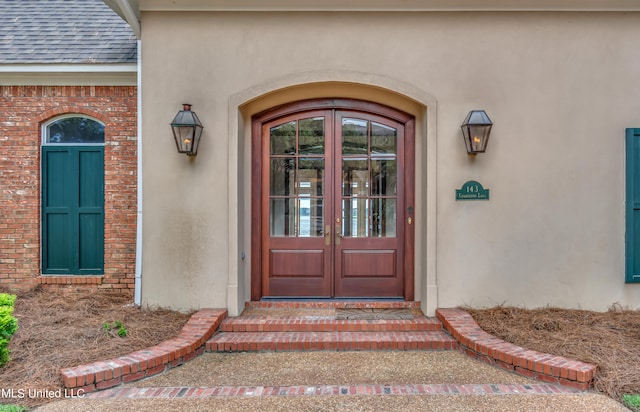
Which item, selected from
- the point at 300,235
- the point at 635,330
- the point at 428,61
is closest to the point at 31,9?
the point at 300,235

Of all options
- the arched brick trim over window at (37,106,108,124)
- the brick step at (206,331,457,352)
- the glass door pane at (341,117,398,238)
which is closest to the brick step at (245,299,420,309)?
the brick step at (206,331,457,352)

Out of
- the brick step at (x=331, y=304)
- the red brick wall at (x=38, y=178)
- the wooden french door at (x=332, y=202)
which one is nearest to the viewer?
the brick step at (x=331, y=304)

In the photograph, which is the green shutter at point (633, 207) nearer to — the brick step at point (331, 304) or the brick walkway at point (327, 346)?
the brick walkway at point (327, 346)

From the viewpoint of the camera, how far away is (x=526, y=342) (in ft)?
12.0

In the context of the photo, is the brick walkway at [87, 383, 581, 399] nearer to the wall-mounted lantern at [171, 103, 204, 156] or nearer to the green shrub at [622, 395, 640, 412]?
the green shrub at [622, 395, 640, 412]

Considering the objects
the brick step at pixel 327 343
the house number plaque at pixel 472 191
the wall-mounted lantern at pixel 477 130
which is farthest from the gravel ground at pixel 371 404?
the wall-mounted lantern at pixel 477 130

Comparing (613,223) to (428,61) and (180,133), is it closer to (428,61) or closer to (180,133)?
(428,61)

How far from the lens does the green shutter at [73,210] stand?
541 cm

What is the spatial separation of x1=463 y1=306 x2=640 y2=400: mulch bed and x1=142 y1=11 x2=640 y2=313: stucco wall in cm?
20

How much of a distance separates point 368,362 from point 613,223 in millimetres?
3472

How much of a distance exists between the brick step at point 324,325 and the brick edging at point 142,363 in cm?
34

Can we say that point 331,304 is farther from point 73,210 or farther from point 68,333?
point 73,210

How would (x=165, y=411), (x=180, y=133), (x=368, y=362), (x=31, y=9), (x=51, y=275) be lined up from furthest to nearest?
(x=31, y=9), (x=51, y=275), (x=180, y=133), (x=368, y=362), (x=165, y=411)

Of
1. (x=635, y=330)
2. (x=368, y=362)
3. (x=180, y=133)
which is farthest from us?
(x=180, y=133)
